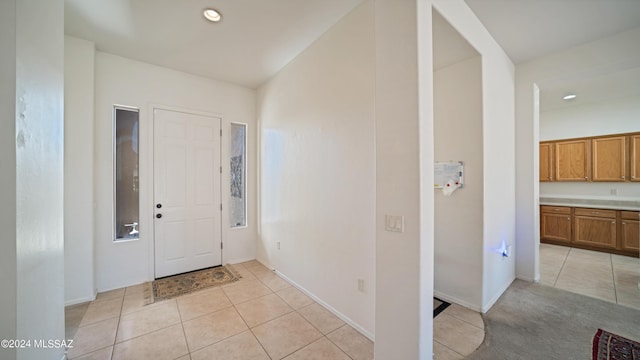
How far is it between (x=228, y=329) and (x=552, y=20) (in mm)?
4390

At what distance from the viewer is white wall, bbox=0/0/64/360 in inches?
41.3

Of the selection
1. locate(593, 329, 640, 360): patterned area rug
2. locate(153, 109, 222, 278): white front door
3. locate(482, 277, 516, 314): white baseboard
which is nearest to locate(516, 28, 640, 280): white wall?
locate(482, 277, 516, 314): white baseboard

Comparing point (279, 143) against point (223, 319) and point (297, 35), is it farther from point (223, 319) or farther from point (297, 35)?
point (223, 319)

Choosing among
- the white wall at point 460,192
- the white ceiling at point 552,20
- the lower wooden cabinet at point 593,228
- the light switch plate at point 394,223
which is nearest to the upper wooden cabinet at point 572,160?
the lower wooden cabinet at point 593,228

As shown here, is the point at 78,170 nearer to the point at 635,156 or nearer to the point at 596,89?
the point at 596,89

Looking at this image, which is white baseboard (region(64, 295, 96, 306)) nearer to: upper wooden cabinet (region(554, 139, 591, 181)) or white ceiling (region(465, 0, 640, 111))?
white ceiling (region(465, 0, 640, 111))

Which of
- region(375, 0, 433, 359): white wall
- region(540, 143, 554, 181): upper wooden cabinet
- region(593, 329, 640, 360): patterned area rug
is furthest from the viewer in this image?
region(540, 143, 554, 181): upper wooden cabinet

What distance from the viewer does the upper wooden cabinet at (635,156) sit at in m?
3.97

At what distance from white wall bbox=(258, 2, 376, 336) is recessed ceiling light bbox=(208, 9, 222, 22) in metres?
1.01

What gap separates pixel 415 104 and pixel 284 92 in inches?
90.7

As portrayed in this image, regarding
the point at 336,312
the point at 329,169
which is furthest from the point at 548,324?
the point at 329,169

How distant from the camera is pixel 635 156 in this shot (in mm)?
3994

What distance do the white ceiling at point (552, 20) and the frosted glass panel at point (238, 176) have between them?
11.4ft

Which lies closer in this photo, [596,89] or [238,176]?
[596,89]
